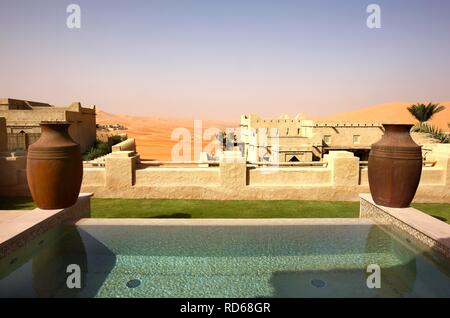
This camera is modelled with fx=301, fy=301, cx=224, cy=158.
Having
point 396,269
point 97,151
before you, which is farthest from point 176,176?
point 97,151

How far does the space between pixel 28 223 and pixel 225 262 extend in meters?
3.29

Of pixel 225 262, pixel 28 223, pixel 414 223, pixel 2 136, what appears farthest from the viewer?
pixel 2 136

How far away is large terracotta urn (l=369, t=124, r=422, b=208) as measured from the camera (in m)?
5.98

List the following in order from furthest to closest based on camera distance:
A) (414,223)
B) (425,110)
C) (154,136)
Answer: (154,136)
(425,110)
(414,223)

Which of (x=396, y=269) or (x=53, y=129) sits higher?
(x=53, y=129)

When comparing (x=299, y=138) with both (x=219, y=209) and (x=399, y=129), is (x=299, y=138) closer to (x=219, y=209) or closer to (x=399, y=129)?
(x=219, y=209)

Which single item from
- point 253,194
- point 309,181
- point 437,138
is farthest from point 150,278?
point 437,138

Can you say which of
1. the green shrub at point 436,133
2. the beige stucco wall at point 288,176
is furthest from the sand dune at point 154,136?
the green shrub at point 436,133

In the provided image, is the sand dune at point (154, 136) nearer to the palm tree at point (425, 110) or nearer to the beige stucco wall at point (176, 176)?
the beige stucco wall at point (176, 176)

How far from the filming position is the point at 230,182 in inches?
361

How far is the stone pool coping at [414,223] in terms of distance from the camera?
4.58 meters

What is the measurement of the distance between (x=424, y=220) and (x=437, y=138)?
14705 mm

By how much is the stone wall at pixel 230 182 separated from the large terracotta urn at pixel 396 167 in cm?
288

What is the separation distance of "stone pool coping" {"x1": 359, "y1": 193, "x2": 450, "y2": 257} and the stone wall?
93.2 inches
